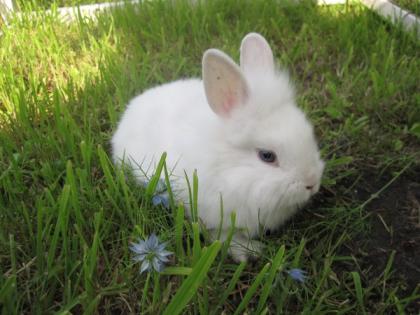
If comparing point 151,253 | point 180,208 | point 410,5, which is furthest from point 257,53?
point 410,5

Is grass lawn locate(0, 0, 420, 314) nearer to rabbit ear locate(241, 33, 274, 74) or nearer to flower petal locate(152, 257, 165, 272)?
flower petal locate(152, 257, 165, 272)

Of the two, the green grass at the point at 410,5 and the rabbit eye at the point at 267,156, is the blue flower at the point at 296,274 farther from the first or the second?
the green grass at the point at 410,5

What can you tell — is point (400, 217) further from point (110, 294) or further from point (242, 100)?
point (110, 294)

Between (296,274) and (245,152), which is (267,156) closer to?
(245,152)

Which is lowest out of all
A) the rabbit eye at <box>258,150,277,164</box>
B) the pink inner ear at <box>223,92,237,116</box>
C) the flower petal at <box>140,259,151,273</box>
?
the flower petal at <box>140,259,151,273</box>

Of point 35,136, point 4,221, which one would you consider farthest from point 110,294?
point 35,136

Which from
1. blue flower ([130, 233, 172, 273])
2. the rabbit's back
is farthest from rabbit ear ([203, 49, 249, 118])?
blue flower ([130, 233, 172, 273])

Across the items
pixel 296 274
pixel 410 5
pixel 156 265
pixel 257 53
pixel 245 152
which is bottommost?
pixel 296 274
